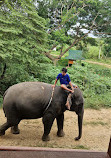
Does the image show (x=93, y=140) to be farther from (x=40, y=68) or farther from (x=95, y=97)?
(x=40, y=68)

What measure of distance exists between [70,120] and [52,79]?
12.1 feet

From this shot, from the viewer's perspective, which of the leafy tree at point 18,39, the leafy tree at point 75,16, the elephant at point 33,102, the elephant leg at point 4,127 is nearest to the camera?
the elephant at point 33,102

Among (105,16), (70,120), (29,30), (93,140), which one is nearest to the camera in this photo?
(93,140)

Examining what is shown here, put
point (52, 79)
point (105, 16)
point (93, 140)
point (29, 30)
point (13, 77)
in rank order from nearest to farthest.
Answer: point (93, 140)
point (29, 30)
point (13, 77)
point (52, 79)
point (105, 16)

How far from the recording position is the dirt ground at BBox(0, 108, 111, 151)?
3902mm

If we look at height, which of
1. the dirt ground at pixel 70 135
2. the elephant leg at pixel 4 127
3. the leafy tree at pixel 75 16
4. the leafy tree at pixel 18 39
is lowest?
the dirt ground at pixel 70 135

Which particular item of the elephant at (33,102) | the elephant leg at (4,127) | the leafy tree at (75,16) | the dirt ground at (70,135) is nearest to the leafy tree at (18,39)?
the elephant at (33,102)

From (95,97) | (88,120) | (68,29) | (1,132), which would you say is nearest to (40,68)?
(95,97)

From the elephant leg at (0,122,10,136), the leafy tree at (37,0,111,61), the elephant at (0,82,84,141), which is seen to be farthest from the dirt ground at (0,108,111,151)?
the leafy tree at (37,0,111,61)

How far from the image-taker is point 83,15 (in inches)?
593

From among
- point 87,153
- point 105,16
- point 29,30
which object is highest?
point 105,16

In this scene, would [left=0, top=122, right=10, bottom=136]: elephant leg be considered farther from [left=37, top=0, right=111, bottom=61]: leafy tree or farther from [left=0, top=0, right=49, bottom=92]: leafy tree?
[left=37, top=0, right=111, bottom=61]: leafy tree

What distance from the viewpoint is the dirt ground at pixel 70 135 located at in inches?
154

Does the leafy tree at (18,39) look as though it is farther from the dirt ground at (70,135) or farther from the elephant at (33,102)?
the dirt ground at (70,135)
